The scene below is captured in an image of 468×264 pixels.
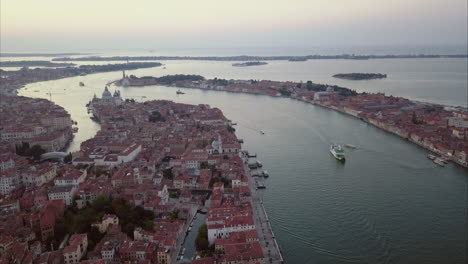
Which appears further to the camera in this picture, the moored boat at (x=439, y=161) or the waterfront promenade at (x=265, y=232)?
the moored boat at (x=439, y=161)

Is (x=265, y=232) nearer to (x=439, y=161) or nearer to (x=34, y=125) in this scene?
(x=439, y=161)

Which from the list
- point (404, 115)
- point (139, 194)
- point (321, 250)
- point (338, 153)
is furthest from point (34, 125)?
point (404, 115)

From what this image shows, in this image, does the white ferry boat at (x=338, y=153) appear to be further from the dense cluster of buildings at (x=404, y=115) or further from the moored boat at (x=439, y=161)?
the dense cluster of buildings at (x=404, y=115)

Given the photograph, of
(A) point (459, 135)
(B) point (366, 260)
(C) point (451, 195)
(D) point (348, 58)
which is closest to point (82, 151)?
(B) point (366, 260)

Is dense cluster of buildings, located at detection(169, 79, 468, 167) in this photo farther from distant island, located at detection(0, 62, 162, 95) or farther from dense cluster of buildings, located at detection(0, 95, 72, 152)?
distant island, located at detection(0, 62, 162, 95)

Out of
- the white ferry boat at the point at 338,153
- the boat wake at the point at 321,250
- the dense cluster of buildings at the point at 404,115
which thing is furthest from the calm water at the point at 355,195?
the dense cluster of buildings at the point at 404,115

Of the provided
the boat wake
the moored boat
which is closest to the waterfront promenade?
the boat wake
